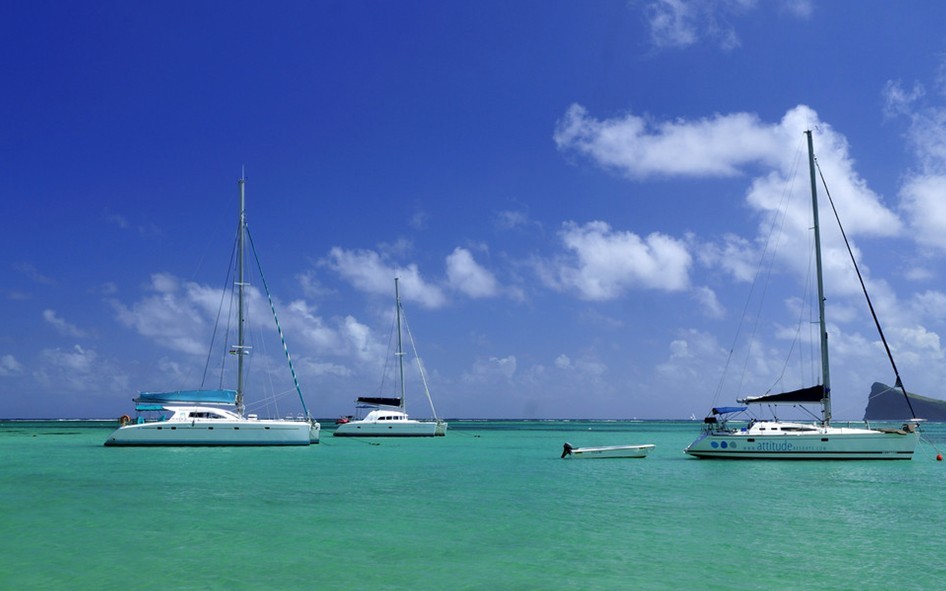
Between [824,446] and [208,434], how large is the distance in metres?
38.2

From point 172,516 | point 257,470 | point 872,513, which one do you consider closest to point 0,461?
point 257,470

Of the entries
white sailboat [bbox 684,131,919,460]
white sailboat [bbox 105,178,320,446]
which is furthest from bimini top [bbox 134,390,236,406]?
white sailboat [bbox 684,131,919,460]

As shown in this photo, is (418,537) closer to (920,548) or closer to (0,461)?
(920,548)

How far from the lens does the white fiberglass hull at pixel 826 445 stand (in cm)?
4184

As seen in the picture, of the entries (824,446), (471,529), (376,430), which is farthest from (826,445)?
(376,430)

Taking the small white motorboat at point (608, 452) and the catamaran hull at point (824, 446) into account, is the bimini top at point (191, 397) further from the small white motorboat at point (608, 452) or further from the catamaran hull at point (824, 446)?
the catamaran hull at point (824, 446)

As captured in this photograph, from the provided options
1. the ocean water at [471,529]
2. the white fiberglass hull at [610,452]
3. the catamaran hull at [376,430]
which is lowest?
the ocean water at [471,529]

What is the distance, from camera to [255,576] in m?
15.6

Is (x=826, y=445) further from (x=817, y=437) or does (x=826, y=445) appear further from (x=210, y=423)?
(x=210, y=423)

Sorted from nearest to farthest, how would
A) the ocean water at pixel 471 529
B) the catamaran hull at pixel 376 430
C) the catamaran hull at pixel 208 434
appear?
1. the ocean water at pixel 471 529
2. the catamaran hull at pixel 208 434
3. the catamaran hull at pixel 376 430

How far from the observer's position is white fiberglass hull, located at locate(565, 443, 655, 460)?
48.3m

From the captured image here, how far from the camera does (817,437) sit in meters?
41.8

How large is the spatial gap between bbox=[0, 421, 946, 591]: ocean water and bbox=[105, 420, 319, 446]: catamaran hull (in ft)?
39.2

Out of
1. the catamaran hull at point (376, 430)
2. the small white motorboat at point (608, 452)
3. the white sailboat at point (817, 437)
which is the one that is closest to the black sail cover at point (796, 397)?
the white sailboat at point (817, 437)
